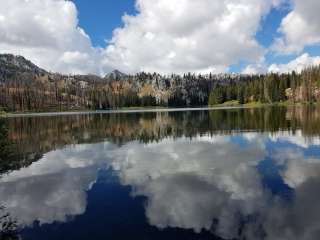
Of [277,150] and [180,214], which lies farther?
[277,150]

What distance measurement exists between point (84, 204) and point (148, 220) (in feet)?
18.1

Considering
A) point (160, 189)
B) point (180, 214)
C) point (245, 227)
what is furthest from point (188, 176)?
point (245, 227)

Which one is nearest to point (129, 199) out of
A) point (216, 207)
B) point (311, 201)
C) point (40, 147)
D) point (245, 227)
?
point (216, 207)

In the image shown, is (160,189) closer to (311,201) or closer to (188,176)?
(188,176)

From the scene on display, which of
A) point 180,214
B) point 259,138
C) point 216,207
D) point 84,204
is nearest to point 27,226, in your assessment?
point 84,204

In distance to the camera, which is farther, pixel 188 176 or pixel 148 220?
pixel 188 176

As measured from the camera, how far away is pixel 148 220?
18531 millimetres

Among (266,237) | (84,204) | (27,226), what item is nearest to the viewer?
(266,237)

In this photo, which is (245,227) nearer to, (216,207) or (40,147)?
(216,207)

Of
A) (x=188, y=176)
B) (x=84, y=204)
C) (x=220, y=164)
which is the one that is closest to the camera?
(x=84, y=204)

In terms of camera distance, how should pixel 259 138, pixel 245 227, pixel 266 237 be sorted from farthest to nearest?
pixel 259 138 → pixel 245 227 → pixel 266 237

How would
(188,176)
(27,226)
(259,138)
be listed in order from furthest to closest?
(259,138) < (188,176) < (27,226)

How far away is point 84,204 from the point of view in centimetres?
2198

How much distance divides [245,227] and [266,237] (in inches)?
56.3
